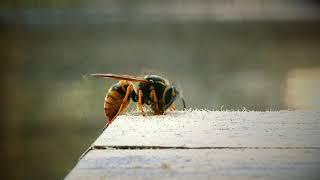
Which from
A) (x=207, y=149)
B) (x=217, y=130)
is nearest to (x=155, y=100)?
(x=217, y=130)

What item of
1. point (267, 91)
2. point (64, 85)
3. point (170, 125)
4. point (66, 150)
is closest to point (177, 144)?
point (170, 125)

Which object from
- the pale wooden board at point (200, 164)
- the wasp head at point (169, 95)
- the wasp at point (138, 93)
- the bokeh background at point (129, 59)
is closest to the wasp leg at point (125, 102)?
the wasp at point (138, 93)

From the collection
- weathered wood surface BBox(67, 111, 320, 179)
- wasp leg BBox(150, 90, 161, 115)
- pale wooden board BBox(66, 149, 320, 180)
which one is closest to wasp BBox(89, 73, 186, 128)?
wasp leg BBox(150, 90, 161, 115)

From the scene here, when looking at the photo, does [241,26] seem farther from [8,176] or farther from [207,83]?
[8,176]

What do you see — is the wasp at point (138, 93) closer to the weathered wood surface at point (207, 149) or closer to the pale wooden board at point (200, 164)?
the weathered wood surface at point (207, 149)

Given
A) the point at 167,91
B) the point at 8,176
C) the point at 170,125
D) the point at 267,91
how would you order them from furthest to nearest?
the point at 267,91
the point at 8,176
the point at 167,91
the point at 170,125

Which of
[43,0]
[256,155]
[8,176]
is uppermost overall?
[43,0]

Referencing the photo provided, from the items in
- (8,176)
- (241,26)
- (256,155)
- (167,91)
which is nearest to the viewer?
(256,155)

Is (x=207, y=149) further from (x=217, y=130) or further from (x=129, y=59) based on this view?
(x=129, y=59)
